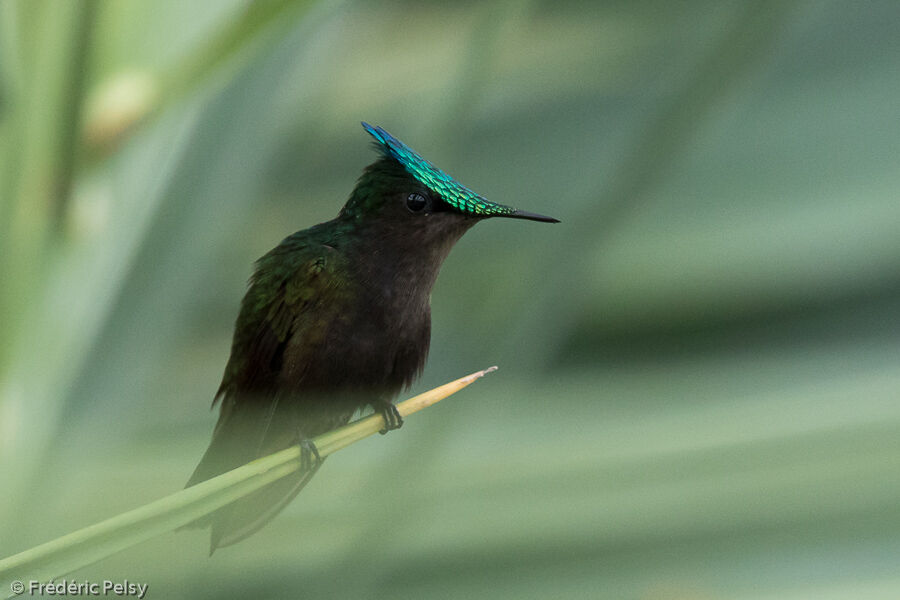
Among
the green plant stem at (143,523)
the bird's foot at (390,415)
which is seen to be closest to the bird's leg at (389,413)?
the bird's foot at (390,415)

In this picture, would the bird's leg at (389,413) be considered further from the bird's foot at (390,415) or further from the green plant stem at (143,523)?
the green plant stem at (143,523)

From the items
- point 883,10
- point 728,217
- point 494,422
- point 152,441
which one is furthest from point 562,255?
point 883,10

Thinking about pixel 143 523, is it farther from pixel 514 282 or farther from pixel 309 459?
pixel 514 282

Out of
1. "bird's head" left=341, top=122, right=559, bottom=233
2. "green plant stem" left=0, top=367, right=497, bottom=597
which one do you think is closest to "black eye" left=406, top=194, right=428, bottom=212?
"bird's head" left=341, top=122, right=559, bottom=233

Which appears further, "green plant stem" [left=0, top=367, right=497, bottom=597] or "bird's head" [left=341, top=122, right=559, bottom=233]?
"bird's head" [left=341, top=122, right=559, bottom=233]

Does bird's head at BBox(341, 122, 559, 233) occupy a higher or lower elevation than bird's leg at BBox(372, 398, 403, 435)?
higher

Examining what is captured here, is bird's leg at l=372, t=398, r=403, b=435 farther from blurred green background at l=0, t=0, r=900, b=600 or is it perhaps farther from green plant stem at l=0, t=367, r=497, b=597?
green plant stem at l=0, t=367, r=497, b=597

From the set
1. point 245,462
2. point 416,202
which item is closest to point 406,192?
point 416,202
